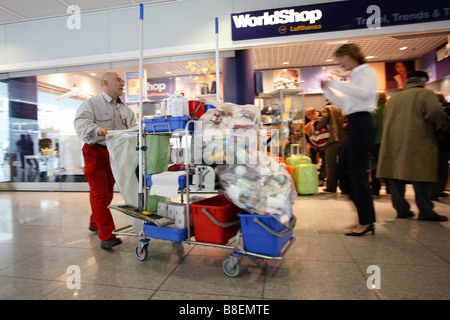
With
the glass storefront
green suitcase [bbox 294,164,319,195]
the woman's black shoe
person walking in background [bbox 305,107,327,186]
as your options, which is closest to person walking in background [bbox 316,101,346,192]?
green suitcase [bbox 294,164,319,195]

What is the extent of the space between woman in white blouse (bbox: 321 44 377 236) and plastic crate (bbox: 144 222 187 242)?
1.55 meters

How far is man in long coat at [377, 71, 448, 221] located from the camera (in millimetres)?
2920

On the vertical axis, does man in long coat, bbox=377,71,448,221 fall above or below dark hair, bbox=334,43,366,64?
below

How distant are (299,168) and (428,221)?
2029 mm

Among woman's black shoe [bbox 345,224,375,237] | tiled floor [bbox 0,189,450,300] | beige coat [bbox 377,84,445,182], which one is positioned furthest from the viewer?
beige coat [bbox 377,84,445,182]

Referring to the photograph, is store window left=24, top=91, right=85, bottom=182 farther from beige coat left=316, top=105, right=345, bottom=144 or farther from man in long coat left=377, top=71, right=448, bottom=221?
man in long coat left=377, top=71, right=448, bottom=221

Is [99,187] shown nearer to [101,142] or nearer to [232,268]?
[101,142]

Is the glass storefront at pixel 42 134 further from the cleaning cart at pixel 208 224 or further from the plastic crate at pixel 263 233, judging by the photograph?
the plastic crate at pixel 263 233

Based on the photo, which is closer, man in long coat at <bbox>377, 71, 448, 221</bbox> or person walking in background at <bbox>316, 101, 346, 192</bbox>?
man in long coat at <bbox>377, 71, 448, 221</bbox>

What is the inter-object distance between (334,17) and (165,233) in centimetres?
438

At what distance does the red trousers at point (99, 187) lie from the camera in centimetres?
247

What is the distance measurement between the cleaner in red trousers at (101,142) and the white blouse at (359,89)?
197 cm
